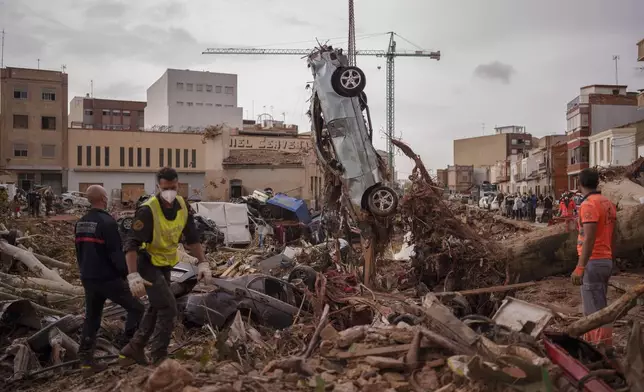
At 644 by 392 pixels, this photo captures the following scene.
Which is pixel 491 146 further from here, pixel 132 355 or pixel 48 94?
pixel 132 355

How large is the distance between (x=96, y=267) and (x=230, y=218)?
1686 centimetres

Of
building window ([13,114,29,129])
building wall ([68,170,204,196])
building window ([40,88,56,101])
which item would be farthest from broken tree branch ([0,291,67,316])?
building window ([40,88,56,101])

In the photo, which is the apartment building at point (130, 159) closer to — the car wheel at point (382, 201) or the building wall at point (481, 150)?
the car wheel at point (382, 201)

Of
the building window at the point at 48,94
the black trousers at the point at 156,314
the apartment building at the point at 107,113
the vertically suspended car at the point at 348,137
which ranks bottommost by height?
the black trousers at the point at 156,314

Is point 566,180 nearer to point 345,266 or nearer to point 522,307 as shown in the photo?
point 345,266

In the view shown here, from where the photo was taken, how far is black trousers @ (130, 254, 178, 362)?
5.07m

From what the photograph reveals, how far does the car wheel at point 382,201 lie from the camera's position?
38.9 feet

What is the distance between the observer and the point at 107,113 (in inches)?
3059

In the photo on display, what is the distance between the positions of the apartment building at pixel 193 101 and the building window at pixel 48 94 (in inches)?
579

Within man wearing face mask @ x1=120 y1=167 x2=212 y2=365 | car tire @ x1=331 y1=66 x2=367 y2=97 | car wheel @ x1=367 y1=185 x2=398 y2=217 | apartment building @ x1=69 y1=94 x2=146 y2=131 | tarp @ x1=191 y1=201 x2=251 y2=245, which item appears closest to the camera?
man wearing face mask @ x1=120 y1=167 x2=212 y2=365

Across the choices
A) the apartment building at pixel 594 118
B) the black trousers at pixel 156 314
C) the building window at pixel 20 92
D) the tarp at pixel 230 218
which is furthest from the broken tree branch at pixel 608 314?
the building window at pixel 20 92

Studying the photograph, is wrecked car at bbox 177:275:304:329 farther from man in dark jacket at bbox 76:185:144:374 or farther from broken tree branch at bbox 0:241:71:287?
broken tree branch at bbox 0:241:71:287

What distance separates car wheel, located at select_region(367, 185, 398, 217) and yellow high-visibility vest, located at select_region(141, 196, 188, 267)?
7.00 m

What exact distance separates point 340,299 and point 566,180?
51.4m
